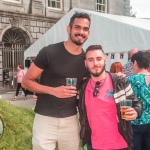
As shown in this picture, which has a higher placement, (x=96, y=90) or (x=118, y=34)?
(x=118, y=34)

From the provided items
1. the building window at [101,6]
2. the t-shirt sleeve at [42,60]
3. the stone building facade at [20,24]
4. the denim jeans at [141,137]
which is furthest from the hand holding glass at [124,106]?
the building window at [101,6]

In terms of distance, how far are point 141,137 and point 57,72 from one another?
1.34 meters

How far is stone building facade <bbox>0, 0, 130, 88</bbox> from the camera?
15586 mm

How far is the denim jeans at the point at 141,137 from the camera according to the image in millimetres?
3238

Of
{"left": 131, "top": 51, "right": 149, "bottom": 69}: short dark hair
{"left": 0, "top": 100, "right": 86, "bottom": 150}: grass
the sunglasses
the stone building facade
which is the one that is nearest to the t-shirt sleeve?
the sunglasses

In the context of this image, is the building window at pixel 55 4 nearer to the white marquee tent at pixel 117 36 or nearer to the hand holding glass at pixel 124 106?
the white marquee tent at pixel 117 36

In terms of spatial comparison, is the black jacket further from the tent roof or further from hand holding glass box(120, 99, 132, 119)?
the tent roof

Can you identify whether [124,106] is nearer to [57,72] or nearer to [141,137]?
[57,72]

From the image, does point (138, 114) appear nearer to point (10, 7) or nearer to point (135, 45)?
point (135, 45)

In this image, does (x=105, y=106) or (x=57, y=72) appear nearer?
(x=105, y=106)

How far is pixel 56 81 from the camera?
2727mm

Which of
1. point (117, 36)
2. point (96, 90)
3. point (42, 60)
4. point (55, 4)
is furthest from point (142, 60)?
point (55, 4)

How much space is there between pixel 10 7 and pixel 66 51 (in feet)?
46.7

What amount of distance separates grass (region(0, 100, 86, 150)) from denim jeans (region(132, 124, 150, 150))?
67.7 inches
